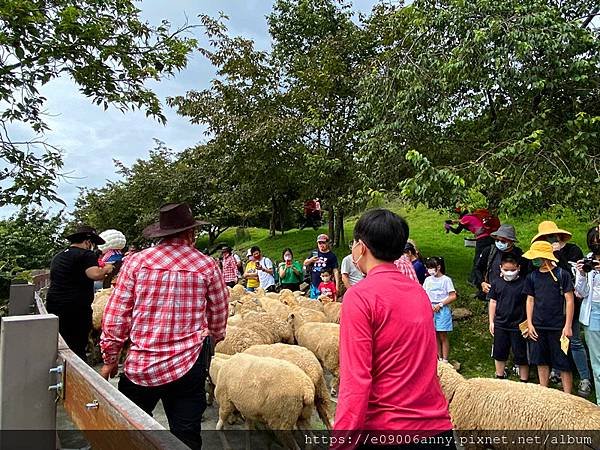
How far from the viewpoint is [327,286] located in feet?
29.6

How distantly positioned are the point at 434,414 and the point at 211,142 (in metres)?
13.0

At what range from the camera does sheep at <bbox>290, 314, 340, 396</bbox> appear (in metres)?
5.77

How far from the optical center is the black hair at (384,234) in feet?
7.20

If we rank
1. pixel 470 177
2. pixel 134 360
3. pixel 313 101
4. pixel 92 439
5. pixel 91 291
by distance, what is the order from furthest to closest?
pixel 313 101 → pixel 470 177 → pixel 91 291 → pixel 134 360 → pixel 92 439

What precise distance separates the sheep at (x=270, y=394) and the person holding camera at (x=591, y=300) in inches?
114

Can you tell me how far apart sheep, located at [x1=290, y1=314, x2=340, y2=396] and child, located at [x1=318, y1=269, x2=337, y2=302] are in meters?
2.56

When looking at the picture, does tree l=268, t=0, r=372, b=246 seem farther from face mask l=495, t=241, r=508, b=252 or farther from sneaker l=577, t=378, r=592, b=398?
sneaker l=577, t=378, r=592, b=398

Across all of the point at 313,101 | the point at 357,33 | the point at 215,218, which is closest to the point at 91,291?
the point at 313,101

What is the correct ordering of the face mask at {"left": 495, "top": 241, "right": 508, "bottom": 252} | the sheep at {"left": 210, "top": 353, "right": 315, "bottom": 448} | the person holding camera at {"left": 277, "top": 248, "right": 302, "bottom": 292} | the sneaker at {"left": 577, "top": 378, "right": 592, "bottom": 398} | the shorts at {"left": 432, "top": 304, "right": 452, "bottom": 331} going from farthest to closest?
the person holding camera at {"left": 277, "top": 248, "right": 302, "bottom": 292}, the shorts at {"left": 432, "top": 304, "right": 452, "bottom": 331}, the face mask at {"left": 495, "top": 241, "right": 508, "bottom": 252}, the sneaker at {"left": 577, "top": 378, "right": 592, "bottom": 398}, the sheep at {"left": 210, "top": 353, "right": 315, "bottom": 448}

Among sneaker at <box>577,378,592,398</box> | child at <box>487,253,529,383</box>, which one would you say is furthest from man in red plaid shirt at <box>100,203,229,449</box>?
sneaker at <box>577,378,592,398</box>

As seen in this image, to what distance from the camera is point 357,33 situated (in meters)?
13.4

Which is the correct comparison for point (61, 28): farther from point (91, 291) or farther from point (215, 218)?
point (215, 218)

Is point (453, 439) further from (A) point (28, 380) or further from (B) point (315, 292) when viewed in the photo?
(B) point (315, 292)

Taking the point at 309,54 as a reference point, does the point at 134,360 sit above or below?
below
